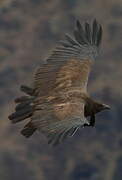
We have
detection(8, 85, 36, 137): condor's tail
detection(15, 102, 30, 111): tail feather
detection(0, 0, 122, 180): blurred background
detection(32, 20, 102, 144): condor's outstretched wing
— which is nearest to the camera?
detection(32, 20, 102, 144): condor's outstretched wing

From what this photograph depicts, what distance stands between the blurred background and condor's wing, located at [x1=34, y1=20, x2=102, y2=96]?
43279mm

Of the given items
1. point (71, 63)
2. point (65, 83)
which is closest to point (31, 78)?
point (71, 63)

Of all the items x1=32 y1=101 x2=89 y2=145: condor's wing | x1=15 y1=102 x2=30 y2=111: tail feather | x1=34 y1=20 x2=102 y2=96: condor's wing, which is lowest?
x1=32 y1=101 x2=89 y2=145: condor's wing

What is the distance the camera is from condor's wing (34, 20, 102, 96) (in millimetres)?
12711

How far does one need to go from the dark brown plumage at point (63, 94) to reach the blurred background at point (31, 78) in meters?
43.4

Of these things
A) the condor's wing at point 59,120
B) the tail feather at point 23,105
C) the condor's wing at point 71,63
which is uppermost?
the condor's wing at point 71,63

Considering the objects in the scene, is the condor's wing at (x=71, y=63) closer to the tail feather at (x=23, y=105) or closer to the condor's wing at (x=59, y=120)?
the tail feather at (x=23, y=105)

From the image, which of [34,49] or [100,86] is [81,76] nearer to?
[100,86]

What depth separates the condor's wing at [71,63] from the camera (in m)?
12.7

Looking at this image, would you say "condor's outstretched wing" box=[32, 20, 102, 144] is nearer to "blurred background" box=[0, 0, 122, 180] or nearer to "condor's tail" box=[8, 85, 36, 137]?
"condor's tail" box=[8, 85, 36, 137]

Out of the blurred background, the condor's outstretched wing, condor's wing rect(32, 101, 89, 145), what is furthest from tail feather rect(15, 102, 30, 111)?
the blurred background

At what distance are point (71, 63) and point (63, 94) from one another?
1.36 meters

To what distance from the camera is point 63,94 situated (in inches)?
483

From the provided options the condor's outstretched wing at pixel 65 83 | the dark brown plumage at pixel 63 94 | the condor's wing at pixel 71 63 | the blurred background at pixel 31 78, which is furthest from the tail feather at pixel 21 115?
the blurred background at pixel 31 78
